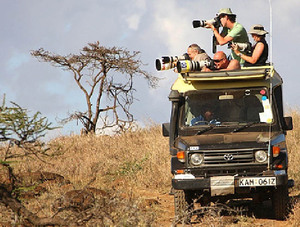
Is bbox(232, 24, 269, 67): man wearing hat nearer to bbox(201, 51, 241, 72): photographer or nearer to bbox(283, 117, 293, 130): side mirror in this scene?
bbox(201, 51, 241, 72): photographer

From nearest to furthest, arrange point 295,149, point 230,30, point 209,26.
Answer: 1. point 209,26
2. point 230,30
3. point 295,149

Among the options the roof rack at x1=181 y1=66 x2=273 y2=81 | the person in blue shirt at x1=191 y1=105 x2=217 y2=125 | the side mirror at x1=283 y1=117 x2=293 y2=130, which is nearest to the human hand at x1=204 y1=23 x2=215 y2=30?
the roof rack at x1=181 y1=66 x2=273 y2=81

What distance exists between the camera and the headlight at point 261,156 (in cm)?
866

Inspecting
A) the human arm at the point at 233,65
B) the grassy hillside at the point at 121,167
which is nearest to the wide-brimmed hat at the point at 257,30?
the human arm at the point at 233,65

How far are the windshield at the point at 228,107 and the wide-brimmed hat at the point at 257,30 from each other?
126 centimetres

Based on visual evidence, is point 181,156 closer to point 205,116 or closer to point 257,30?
point 205,116

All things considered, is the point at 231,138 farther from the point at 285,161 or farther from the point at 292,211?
the point at 292,211

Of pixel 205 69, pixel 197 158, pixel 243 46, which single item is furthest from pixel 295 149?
pixel 197 158

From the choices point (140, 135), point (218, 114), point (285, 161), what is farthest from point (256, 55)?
point (140, 135)

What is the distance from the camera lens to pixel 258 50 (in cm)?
1015

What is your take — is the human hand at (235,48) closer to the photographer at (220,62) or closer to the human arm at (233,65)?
the photographer at (220,62)

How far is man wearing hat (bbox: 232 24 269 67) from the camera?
10109 mm

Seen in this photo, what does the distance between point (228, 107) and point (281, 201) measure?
1.54m

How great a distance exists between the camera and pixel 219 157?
873 cm
